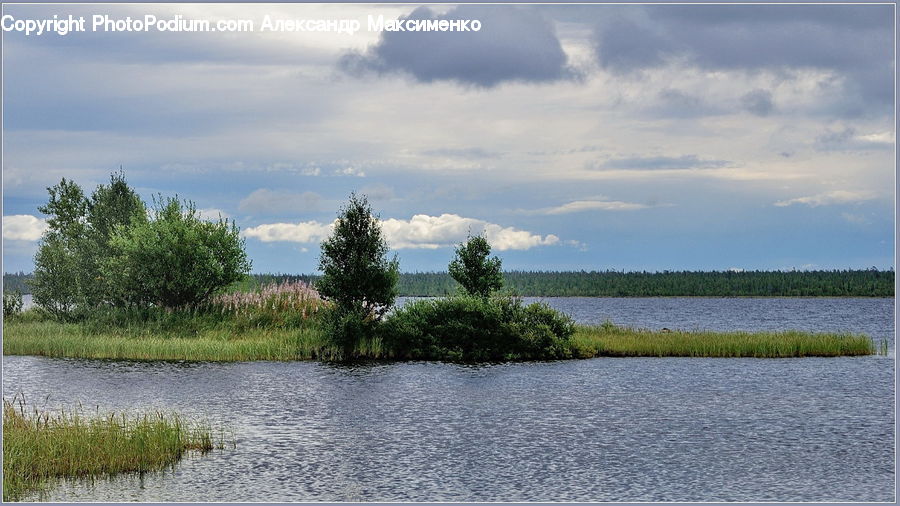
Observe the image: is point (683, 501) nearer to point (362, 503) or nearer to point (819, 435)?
point (362, 503)

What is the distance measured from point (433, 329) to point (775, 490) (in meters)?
25.9

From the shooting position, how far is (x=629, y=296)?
608 ft

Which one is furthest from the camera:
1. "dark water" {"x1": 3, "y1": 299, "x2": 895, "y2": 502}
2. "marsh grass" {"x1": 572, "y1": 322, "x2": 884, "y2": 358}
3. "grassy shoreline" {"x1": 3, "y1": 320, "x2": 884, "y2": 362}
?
"marsh grass" {"x1": 572, "y1": 322, "x2": 884, "y2": 358}

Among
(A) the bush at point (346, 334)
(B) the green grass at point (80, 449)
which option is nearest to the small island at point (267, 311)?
(A) the bush at point (346, 334)

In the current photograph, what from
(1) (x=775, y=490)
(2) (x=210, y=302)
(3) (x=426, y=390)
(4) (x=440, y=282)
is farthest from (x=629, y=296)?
(1) (x=775, y=490)

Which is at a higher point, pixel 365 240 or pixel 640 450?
pixel 365 240

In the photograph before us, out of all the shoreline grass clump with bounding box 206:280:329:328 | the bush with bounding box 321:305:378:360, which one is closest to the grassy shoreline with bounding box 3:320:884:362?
the bush with bounding box 321:305:378:360

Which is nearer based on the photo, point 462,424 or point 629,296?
point 462,424

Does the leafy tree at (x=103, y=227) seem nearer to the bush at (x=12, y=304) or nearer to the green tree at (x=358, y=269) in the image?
the bush at (x=12, y=304)

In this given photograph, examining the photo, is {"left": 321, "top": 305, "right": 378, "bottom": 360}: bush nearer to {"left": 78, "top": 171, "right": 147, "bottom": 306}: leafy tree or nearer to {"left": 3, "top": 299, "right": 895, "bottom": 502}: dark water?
{"left": 3, "top": 299, "right": 895, "bottom": 502}: dark water

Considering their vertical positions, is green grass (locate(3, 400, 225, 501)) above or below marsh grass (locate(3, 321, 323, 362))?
below

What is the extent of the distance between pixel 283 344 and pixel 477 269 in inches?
518

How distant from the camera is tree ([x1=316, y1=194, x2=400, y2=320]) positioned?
44.4 metres

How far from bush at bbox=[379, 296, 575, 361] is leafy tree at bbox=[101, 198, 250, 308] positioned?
13358 mm
